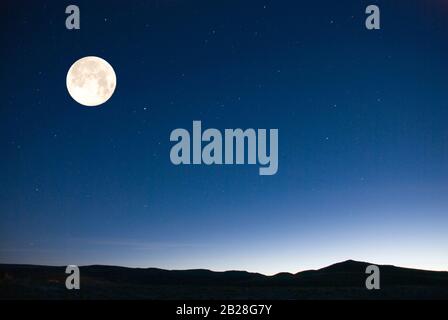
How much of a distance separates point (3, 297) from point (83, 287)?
5.69 feet

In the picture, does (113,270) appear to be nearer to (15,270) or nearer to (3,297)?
(15,270)

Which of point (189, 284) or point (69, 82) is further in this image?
point (189, 284)

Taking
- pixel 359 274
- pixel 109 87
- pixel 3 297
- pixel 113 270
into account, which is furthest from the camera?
pixel 113 270

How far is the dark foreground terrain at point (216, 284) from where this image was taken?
1191 centimetres

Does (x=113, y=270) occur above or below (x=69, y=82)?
below

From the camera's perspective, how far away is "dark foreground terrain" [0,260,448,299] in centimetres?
1191

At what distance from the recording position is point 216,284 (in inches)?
536

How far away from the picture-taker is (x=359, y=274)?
12531 mm

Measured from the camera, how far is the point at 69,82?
11.7 metres
